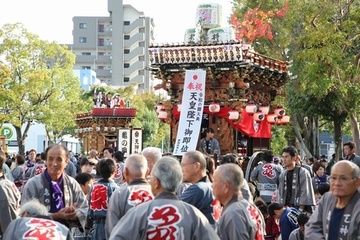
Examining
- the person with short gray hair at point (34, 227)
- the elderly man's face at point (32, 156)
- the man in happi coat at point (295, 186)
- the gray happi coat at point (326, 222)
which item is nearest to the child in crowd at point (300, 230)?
the gray happi coat at point (326, 222)

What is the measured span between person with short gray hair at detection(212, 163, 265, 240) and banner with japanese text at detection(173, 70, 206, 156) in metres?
12.6

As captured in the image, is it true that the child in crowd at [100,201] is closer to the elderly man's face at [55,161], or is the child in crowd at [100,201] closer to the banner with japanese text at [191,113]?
the elderly man's face at [55,161]

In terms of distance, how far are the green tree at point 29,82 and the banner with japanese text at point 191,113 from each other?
2275 centimetres

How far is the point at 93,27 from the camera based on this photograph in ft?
315

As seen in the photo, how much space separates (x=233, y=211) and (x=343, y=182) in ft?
3.28

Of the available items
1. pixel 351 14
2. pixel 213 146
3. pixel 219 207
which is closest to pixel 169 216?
pixel 219 207

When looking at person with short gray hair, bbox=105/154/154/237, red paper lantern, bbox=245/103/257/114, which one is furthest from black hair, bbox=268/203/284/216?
red paper lantern, bbox=245/103/257/114

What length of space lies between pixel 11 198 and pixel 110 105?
3933 cm

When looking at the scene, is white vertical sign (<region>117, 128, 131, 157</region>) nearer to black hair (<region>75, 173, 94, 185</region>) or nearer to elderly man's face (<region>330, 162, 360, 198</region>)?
black hair (<region>75, 173, 94, 185</region>)

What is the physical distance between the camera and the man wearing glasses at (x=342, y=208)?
614 cm

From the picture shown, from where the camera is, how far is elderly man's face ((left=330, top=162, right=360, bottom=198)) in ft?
20.5

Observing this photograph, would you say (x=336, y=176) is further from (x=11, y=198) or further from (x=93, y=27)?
(x=93, y=27)

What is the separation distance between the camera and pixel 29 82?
43.4 meters

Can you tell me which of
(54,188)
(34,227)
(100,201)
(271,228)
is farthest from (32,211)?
(271,228)
